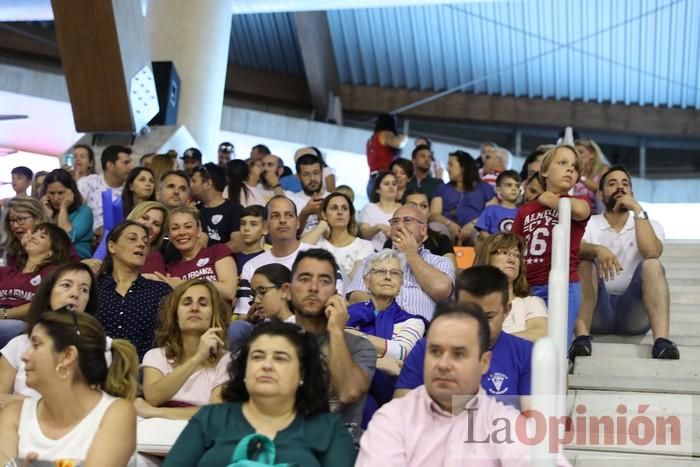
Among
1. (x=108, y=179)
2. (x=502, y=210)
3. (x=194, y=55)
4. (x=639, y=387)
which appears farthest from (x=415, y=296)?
(x=194, y=55)

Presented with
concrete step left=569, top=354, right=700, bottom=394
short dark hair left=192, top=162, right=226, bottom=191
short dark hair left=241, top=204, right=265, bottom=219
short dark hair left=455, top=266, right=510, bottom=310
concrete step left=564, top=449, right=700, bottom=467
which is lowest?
concrete step left=564, top=449, right=700, bottom=467

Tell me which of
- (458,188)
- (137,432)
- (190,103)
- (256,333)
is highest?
(190,103)

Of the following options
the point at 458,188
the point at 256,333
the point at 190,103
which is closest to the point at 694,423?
the point at 256,333

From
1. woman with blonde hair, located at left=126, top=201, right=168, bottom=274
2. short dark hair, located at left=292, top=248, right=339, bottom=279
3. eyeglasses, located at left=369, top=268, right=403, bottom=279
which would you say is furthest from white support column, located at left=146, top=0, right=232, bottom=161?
short dark hair, located at left=292, top=248, right=339, bottom=279

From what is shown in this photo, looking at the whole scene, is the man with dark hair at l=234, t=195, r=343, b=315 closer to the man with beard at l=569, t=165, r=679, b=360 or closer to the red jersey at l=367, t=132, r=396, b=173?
the man with beard at l=569, t=165, r=679, b=360

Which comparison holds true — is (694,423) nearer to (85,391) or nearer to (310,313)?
(310,313)

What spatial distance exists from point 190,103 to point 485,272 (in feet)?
22.0

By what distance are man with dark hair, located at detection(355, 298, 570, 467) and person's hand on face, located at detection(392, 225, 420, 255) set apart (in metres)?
2.10

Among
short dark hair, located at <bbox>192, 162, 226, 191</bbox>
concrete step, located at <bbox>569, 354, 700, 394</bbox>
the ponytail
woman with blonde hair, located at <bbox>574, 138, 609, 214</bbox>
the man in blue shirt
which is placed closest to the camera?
the ponytail

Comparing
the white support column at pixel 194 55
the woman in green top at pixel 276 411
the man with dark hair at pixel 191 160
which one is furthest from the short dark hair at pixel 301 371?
the white support column at pixel 194 55

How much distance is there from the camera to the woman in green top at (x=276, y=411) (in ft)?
10.8

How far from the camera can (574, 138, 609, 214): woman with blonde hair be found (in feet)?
24.0

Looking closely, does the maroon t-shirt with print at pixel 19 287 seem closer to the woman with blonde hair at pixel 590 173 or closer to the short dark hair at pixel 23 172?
the short dark hair at pixel 23 172

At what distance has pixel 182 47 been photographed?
10469 millimetres
